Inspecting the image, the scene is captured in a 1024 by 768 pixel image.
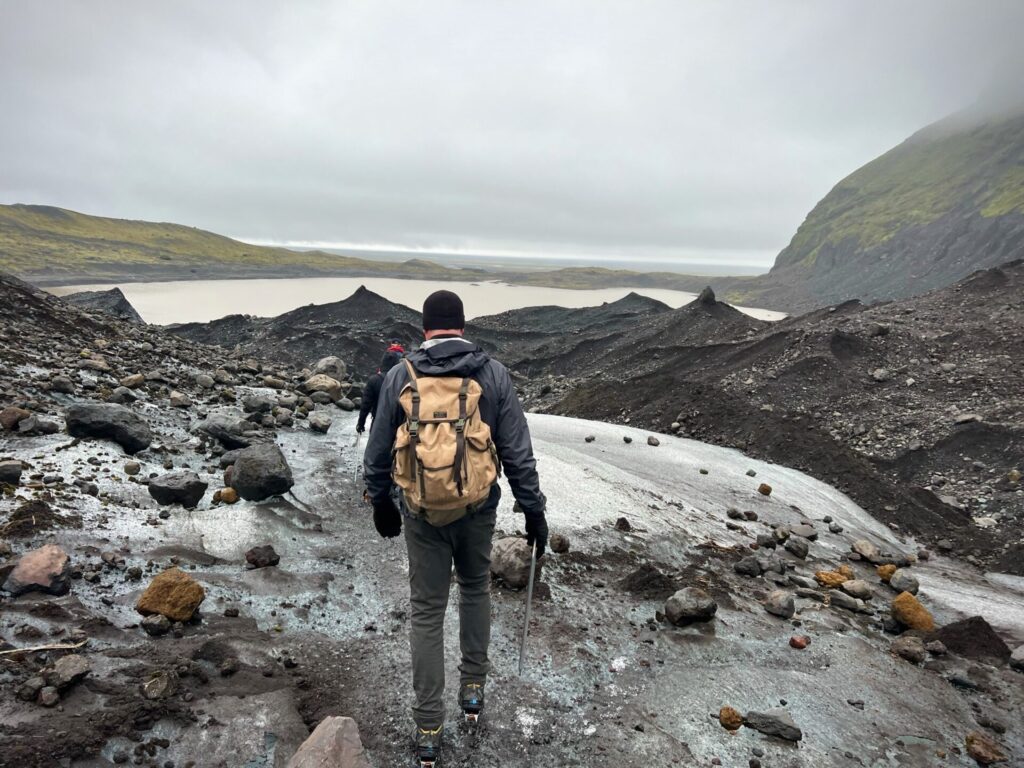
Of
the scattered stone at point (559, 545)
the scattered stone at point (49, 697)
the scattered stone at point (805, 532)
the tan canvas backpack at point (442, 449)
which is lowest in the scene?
the scattered stone at point (805, 532)

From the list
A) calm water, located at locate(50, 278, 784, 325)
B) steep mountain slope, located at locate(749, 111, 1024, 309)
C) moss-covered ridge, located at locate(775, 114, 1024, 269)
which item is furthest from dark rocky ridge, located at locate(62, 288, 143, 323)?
moss-covered ridge, located at locate(775, 114, 1024, 269)

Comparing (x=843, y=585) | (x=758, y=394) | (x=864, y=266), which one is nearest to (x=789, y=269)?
(x=864, y=266)

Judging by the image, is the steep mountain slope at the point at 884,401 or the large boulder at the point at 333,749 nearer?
the large boulder at the point at 333,749

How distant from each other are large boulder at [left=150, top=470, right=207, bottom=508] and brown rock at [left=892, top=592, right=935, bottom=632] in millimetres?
7853

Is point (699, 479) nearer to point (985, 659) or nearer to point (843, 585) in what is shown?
point (843, 585)

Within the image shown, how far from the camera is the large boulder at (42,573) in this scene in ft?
14.1

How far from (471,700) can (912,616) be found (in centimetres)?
508

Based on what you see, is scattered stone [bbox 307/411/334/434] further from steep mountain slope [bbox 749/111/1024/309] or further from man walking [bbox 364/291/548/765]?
steep mountain slope [bbox 749/111/1024/309]

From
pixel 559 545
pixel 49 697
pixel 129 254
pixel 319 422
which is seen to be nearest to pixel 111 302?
pixel 319 422

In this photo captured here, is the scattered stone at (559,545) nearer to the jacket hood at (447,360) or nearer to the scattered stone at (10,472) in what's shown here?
the jacket hood at (447,360)

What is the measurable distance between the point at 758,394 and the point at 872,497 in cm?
485

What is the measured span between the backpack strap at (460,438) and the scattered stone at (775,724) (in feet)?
9.88

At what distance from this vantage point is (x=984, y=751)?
4242mm

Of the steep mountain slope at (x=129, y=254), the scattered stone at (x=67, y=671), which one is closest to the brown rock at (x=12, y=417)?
the scattered stone at (x=67, y=671)
